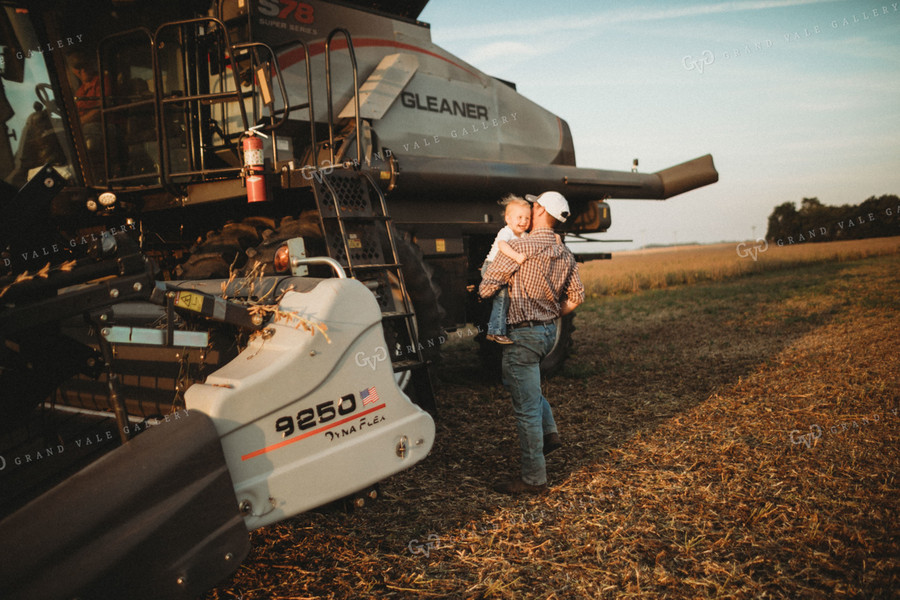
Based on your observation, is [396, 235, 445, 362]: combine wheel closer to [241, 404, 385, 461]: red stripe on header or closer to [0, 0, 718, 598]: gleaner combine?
[0, 0, 718, 598]: gleaner combine

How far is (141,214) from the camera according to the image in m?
4.59

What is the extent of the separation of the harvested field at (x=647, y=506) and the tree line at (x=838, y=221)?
1272 inches

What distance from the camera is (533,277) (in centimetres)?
347

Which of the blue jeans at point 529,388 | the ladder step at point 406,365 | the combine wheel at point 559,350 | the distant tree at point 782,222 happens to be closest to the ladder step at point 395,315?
→ the ladder step at point 406,365

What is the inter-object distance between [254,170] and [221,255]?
1.96 feet

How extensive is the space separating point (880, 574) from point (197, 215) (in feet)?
15.0

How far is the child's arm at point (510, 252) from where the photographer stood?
3457 millimetres

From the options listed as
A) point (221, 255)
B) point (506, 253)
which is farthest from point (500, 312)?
point (221, 255)

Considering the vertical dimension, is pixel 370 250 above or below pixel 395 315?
above

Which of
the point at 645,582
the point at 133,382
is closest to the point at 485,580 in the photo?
the point at 645,582

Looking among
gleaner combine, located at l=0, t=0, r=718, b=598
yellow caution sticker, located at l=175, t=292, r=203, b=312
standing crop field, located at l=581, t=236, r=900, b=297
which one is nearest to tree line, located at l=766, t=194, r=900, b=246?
standing crop field, located at l=581, t=236, r=900, b=297

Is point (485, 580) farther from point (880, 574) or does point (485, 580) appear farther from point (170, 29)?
point (170, 29)

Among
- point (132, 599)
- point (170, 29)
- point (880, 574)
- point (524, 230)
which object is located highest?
point (170, 29)

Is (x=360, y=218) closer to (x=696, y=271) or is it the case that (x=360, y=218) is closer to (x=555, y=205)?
(x=555, y=205)
